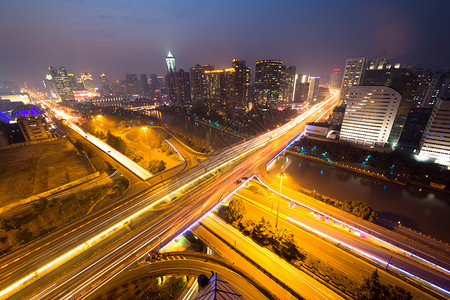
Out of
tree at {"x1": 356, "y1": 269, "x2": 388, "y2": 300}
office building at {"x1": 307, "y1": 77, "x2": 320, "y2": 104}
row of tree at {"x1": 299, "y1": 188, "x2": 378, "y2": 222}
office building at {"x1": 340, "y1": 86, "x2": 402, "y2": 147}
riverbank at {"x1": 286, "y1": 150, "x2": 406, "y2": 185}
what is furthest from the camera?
office building at {"x1": 307, "y1": 77, "x2": 320, "y2": 104}

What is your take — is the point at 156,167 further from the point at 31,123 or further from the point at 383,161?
the point at 31,123

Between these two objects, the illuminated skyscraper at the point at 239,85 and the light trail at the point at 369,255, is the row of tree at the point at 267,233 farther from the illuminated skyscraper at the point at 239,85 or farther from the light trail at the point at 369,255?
the illuminated skyscraper at the point at 239,85

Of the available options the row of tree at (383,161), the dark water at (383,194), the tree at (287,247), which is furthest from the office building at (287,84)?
the tree at (287,247)

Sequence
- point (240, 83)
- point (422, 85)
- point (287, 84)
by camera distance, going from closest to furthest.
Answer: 1. point (422, 85)
2. point (240, 83)
3. point (287, 84)

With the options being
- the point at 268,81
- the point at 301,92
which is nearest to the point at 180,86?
the point at 268,81

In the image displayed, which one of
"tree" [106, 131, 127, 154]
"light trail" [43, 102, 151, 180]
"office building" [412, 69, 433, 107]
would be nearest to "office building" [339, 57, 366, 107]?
"office building" [412, 69, 433, 107]

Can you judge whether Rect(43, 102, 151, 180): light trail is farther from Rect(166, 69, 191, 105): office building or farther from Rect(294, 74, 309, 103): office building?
Rect(294, 74, 309, 103): office building

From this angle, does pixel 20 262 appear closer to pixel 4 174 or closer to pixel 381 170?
pixel 4 174
